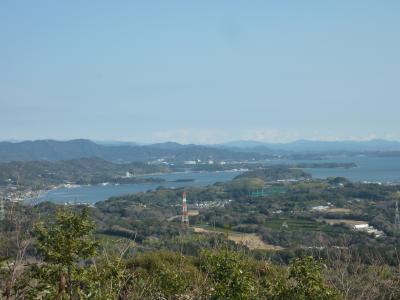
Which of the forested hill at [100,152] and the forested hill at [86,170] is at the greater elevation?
the forested hill at [100,152]

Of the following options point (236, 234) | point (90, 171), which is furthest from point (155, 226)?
point (90, 171)

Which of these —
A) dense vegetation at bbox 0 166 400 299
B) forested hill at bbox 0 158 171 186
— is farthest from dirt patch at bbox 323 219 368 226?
forested hill at bbox 0 158 171 186

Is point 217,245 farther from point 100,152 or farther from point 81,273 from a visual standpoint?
point 100,152

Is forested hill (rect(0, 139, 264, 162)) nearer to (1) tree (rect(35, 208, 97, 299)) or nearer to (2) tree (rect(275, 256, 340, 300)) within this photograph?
(1) tree (rect(35, 208, 97, 299))

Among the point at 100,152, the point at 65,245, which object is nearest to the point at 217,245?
the point at 65,245

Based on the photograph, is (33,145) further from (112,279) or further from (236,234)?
(112,279)

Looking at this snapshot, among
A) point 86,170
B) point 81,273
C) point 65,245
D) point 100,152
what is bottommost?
point 86,170

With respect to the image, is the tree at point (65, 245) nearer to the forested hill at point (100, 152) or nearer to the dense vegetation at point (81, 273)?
the dense vegetation at point (81, 273)

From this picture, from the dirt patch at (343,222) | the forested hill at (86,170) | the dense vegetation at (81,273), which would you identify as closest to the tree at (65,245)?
the dense vegetation at (81,273)
